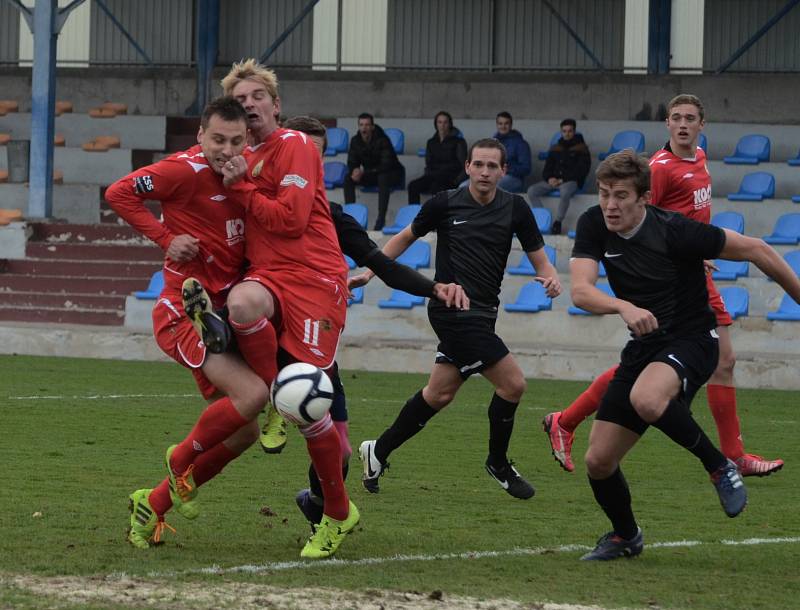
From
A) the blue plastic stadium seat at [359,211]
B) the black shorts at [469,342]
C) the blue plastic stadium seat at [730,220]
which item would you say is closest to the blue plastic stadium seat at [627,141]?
the blue plastic stadium seat at [730,220]

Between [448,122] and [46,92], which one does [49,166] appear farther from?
[448,122]

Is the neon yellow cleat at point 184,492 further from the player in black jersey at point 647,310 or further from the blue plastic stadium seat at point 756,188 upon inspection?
the blue plastic stadium seat at point 756,188

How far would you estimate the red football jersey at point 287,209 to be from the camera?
19.7ft

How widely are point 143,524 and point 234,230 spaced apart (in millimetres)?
1260

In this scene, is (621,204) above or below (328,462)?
above

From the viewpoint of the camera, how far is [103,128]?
82.8ft

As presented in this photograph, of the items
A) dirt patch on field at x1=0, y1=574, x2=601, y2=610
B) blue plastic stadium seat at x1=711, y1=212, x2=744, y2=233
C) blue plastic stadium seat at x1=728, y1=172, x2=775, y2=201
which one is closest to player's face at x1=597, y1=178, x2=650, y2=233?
dirt patch on field at x1=0, y1=574, x2=601, y2=610

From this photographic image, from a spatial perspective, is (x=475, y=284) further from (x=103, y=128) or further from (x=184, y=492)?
(x=103, y=128)

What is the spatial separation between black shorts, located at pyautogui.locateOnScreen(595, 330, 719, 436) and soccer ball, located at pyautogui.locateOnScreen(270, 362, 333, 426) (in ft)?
3.82

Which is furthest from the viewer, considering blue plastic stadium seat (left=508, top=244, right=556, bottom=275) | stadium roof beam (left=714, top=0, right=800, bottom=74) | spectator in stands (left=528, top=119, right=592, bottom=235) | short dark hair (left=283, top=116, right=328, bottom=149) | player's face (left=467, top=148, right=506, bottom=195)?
stadium roof beam (left=714, top=0, right=800, bottom=74)

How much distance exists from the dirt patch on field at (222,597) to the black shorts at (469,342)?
3208mm

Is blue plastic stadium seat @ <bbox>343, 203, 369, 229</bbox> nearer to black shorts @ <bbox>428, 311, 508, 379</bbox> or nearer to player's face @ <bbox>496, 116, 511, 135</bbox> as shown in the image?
player's face @ <bbox>496, 116, 511, 135</bbox>

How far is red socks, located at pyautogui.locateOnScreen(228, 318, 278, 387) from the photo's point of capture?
594 cm

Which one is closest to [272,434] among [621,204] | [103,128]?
[621,204]
